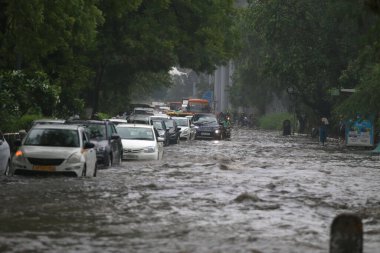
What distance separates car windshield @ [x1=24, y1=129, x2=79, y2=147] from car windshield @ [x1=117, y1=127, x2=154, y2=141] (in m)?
9.86

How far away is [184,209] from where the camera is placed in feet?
54.4

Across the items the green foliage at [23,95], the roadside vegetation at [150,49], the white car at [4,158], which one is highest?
the roadside vegetation at [150,49]

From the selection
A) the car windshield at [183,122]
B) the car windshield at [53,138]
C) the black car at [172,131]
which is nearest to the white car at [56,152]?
the car windshield at [53,138]

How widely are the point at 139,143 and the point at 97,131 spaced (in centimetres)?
415

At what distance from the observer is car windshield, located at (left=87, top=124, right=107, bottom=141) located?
89.2 feet

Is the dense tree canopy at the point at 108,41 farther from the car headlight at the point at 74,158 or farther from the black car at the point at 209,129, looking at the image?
the car headlight at the point at 74,158

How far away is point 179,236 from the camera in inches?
509

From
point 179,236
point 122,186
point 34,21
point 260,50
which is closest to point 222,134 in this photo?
point 260,50

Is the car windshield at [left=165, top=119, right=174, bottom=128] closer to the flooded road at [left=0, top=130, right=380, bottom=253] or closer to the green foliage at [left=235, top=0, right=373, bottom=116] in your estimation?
the green foliage at [left=235, top=0, right=373, bottom=116]

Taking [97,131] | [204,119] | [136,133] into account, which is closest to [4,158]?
[97,131]

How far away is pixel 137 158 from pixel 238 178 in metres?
7.11

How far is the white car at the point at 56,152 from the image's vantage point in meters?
21.1

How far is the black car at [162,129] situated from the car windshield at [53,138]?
22.7m

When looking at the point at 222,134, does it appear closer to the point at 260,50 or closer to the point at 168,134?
the point at 168,134
